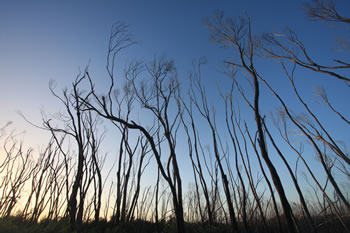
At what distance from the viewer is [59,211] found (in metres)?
10.2

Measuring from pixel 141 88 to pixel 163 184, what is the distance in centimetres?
821

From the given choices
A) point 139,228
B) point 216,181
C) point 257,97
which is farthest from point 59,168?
point 257,97

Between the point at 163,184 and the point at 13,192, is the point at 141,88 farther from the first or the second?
the point at 13,192

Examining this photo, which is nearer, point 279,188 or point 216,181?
point 279,188

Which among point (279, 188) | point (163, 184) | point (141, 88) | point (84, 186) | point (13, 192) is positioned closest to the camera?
point (279, 188)

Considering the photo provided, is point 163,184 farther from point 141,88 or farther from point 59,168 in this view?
point 141,88

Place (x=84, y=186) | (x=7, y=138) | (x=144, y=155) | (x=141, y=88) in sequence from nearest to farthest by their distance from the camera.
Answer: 1. (x=141, y=88)
2. (x=84, y=186)
3. (x=144, y=155)
4. (x=7, y=138)

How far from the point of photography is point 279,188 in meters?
3.53

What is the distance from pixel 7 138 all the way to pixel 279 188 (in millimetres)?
13512

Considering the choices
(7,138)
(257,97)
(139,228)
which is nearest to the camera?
(257,97)

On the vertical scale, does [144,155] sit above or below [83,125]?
below

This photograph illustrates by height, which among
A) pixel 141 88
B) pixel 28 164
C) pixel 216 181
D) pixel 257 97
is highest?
pixel 141 88

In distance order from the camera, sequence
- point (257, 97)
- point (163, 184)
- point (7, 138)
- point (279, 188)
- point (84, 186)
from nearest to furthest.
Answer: point (279, 188) → point (257, 97) → point (84, 186) → point (7, 138) → point (163, 184)

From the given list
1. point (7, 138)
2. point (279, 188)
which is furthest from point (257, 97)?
point (7, 138)
